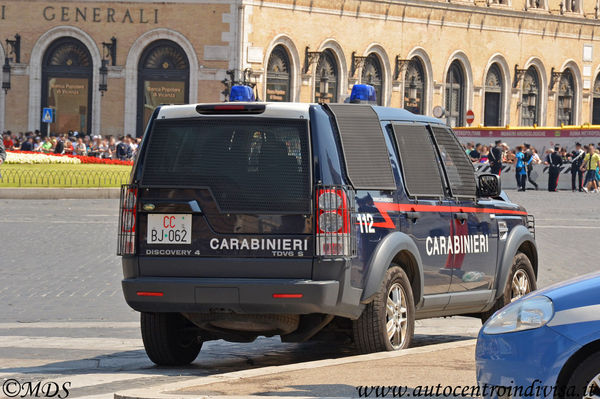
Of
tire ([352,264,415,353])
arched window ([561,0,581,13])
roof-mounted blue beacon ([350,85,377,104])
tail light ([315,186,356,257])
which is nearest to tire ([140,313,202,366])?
tire ([352,264,415,353])

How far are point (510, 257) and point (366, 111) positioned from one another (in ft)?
6.94

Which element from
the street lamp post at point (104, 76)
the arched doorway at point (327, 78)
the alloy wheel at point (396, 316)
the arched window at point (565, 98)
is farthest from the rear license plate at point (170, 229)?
the arched window at point (565, 98)

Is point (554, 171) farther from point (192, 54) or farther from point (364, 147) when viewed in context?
point (364, 147)

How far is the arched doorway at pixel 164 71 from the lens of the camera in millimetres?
53812

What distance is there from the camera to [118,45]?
53750 mm

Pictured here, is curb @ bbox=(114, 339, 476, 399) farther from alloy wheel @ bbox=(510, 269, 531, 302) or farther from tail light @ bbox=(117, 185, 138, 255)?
alloy wheel @ bbox=(510, 269, 531, 302)

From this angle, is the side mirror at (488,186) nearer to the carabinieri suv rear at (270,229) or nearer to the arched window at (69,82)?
the carabinieri suv rear at (270,229)

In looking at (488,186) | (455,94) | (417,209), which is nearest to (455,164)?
(488,186)

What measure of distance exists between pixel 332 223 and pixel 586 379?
10.2ft

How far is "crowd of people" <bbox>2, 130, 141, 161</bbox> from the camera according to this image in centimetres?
4816

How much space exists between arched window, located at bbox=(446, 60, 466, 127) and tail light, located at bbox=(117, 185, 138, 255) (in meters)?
54.5

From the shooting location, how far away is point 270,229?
9.02 m

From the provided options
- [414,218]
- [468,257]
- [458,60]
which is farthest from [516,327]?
[458,60]

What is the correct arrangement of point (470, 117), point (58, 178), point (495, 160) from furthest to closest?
point (470, 117)
point (495, 160)
point (58, 178)
